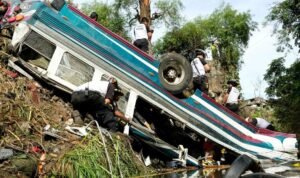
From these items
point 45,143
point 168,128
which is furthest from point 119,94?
point 45,143

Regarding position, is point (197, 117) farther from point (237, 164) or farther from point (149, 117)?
point (237, 164)

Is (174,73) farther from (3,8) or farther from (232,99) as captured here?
(3,8)

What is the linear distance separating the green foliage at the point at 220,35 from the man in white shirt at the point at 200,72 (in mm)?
18179

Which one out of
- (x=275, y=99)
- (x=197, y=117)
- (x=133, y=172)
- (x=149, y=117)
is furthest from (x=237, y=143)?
(x=275, y=99)

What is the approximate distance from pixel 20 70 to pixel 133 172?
309 centimetres

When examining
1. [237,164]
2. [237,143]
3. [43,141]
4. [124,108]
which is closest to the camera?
[237,164]

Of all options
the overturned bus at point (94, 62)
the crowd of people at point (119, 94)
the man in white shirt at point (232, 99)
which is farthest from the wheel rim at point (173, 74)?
the man in white shirt at point (232, 99)

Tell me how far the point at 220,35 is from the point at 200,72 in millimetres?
23778

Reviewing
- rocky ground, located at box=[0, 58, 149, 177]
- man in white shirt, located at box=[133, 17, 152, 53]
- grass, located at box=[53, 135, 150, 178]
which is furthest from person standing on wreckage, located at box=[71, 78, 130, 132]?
man in white shirt, located at box=[133, 17, 152, 53]

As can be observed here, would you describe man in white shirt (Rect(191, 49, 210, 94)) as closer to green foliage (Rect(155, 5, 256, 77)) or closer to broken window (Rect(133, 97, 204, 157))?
broken window (Rect(133, 97, 204, 157))

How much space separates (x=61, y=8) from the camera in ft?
27.3

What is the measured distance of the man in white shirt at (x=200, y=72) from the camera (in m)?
8.82

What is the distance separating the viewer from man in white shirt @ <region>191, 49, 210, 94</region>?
28.9ft

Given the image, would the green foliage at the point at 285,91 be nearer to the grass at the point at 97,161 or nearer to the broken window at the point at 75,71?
the broken window at the point at 75,71
